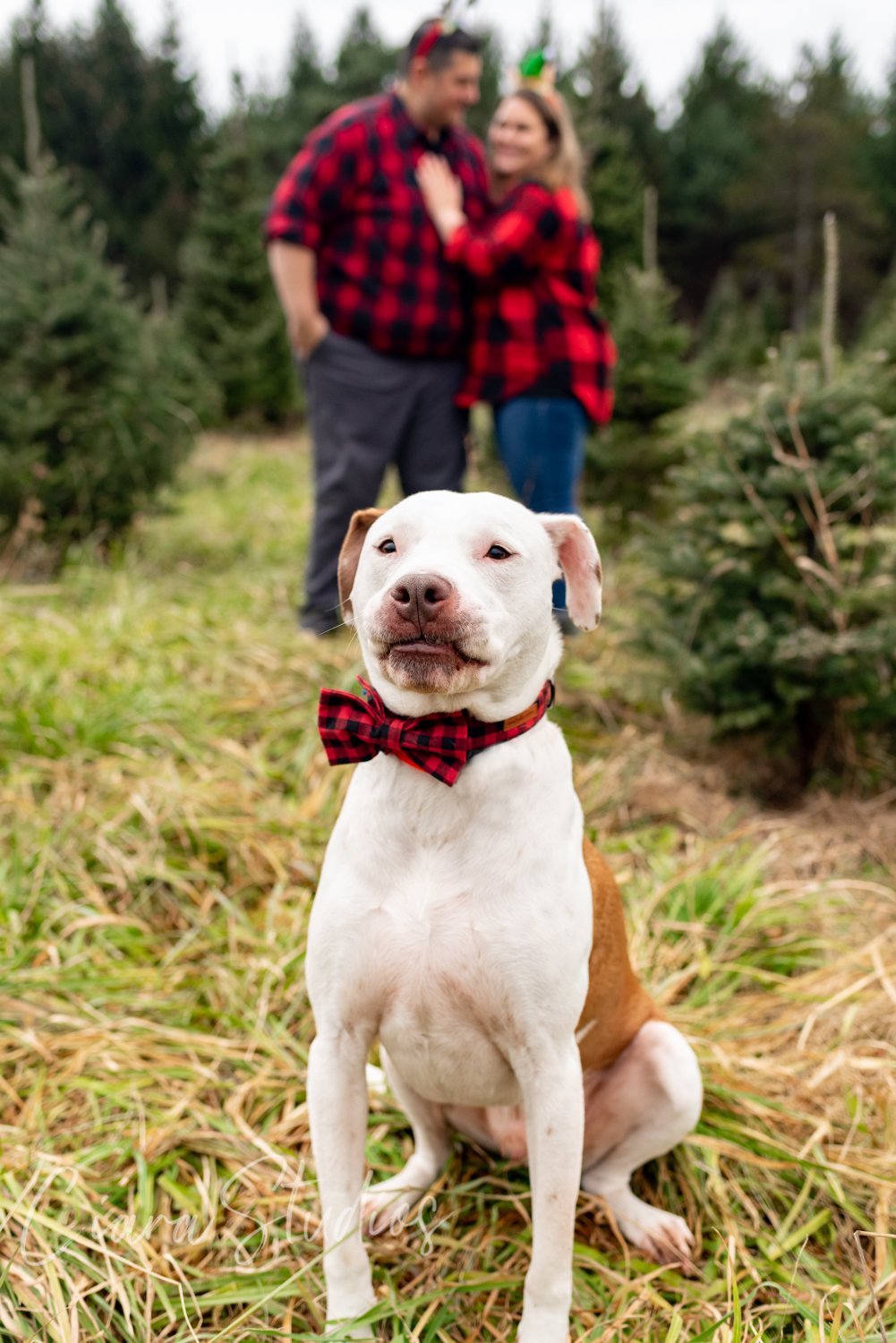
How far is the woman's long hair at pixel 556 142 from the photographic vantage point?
375cm

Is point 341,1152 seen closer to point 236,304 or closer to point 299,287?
point 299,287

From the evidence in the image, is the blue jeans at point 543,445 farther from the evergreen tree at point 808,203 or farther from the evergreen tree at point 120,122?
the evergreen tree at point 808,203

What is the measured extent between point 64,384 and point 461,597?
5.33 m

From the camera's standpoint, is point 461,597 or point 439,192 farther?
point 439,192

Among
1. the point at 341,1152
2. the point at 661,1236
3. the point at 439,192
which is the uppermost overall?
the point at 439,192

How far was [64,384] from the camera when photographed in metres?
5.81

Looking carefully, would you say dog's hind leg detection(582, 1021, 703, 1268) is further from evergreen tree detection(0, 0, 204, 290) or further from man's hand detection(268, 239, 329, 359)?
evergreen tree detection(0, 0, 204, 290)

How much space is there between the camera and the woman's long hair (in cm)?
375

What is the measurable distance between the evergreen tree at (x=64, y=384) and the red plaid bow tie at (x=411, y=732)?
4.75 m

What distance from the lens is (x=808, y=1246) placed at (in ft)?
6.32

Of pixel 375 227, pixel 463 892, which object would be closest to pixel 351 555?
pixel 463 892

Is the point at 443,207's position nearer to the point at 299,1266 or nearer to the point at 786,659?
the point at 786,659

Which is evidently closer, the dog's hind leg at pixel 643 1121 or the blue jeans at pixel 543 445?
the dog's hind leg at pixel 643 1121

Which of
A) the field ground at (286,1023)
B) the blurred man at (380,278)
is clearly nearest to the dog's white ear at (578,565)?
the field ground at (286,1023)
